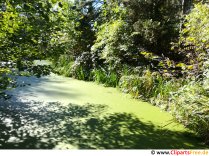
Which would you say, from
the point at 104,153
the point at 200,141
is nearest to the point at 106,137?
the point at 104,153

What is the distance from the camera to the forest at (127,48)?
3.78 m

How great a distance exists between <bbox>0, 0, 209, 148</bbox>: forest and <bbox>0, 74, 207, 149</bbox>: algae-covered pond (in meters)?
0.37

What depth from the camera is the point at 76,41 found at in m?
11.5

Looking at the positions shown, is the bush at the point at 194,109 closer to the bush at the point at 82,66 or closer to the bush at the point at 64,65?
the bush at the point at 82,66

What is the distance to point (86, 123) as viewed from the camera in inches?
197

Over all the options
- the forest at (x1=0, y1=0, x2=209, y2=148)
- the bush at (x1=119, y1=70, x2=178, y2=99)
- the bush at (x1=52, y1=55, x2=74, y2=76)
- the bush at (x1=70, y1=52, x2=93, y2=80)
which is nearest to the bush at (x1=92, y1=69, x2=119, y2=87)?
the forest at (x1=0, y1=0, x2=209, y2=148)

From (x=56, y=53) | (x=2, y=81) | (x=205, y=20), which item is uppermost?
(x=205, y=20)

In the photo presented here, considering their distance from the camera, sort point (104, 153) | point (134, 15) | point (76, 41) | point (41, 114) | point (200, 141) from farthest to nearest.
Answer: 1. point (76, 41)
2. point (134, 15)
3. point (41, 114)
4. point (200, 141)
5. point (104, 153)

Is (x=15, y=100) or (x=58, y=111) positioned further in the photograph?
(x=15, y=100)

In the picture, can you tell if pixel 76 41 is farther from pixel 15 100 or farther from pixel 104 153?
pixel 104 153

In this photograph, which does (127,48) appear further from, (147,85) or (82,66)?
(82,66)

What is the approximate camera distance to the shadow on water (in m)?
4.05

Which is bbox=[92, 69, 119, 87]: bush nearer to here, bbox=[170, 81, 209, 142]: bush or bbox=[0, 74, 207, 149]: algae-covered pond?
bbox=[0, 74, 207, 149]: algae-covered pond

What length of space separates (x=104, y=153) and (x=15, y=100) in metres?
3.34
